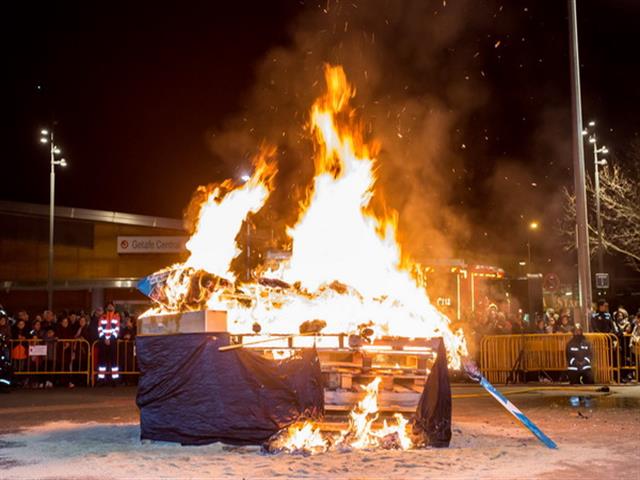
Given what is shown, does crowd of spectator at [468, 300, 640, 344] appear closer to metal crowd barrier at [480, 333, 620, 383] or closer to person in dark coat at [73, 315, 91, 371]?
metal crowd barrier at [480, 333, 620, 383]

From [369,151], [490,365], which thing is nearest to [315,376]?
[369,151]

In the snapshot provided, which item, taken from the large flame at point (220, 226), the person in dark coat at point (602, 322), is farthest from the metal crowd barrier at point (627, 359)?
the large flame at point (220, 226)

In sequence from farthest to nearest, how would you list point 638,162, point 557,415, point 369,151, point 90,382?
point 638,162
point 90,382
point 557,415
point 369,151

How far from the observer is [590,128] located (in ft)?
104

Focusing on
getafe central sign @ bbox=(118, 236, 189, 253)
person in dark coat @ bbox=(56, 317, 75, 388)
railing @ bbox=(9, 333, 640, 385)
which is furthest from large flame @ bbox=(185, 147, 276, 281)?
getafe central sign @ bbox=(118, 236, 189, 253)

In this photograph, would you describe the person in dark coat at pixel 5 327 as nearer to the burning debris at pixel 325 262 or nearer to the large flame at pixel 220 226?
the burning debris at pixel 325 262

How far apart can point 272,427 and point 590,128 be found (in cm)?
2689

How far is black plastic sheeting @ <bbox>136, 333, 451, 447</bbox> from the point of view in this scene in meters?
8.47

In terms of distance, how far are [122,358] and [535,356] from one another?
31.6 ft

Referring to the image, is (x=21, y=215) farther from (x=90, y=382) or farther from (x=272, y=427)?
(x=272, y=427)

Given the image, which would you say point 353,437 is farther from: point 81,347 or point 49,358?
point 49,358

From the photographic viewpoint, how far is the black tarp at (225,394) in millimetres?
8492

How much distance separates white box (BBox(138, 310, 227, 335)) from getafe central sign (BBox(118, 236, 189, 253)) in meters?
24.2

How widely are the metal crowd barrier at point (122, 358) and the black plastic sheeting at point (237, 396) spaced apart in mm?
9407
